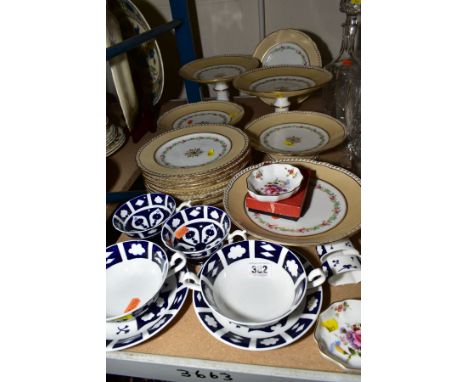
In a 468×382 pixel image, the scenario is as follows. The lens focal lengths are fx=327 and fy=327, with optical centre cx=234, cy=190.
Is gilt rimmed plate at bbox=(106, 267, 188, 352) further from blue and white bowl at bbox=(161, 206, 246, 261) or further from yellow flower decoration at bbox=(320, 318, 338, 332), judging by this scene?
yellow flower decoration at bbox=(320, 318, 338, 332)

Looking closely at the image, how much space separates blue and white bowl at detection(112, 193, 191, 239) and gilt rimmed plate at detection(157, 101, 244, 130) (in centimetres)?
33

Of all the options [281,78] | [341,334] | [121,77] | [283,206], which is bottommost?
[341,334]

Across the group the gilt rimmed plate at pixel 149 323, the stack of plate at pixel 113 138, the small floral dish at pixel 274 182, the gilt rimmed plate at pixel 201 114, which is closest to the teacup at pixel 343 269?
the small floral dish at pixel 274 182

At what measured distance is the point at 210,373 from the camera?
50 cm

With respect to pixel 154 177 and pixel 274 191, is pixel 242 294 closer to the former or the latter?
pixel 274 191

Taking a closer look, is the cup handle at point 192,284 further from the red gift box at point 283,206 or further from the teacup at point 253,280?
the red gift box at point 283,206

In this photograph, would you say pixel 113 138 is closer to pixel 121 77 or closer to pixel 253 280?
pixel 121 77

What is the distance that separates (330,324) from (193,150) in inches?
21.2

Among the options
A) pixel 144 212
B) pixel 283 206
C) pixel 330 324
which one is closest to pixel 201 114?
pixel 144 212

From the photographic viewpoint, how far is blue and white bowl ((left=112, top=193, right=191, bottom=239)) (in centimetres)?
73

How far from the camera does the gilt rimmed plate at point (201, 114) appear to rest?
1038 millimetres

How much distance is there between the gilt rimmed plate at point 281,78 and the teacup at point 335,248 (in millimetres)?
614

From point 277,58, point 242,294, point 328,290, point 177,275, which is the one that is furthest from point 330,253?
point 277,58

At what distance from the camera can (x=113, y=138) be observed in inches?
40.9
